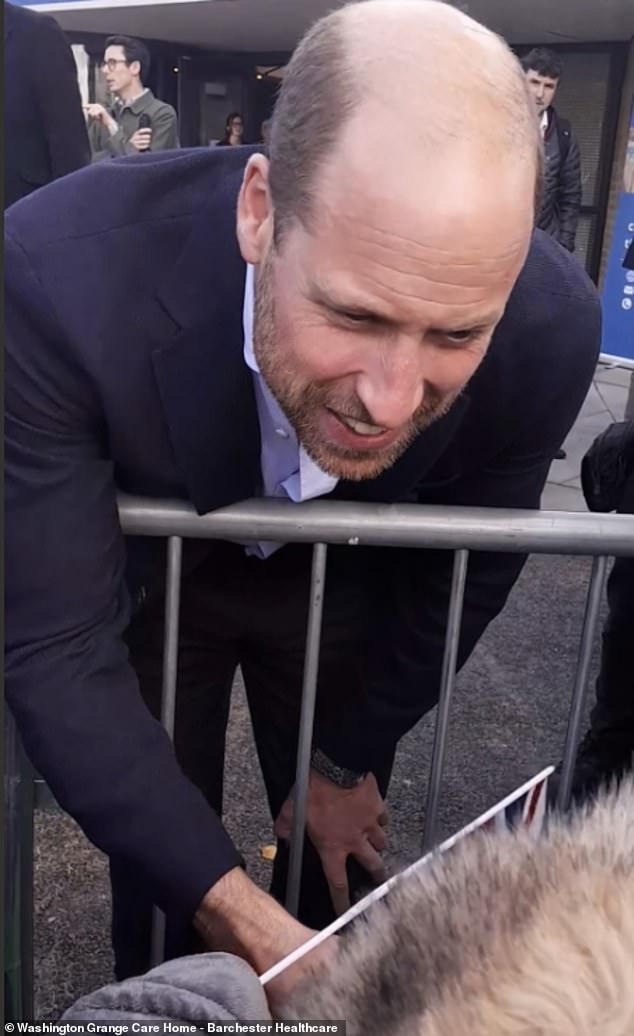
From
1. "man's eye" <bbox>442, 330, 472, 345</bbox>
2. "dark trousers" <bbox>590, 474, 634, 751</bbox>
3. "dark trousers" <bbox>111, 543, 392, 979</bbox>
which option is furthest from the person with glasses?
"man's eye" <bbox>442, 330, 472, 345</bbox>

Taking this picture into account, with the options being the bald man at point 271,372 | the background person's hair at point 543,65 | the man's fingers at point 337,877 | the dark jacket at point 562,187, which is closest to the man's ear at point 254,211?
the bald man at point 271,372

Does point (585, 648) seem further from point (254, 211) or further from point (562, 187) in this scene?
point (562, 187)

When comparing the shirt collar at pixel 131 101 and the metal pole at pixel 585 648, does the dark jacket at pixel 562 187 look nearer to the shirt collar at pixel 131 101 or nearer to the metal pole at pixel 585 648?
the shirt collar at pixel 131 101

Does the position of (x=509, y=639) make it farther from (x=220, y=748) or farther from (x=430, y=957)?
(x=430, y=957)

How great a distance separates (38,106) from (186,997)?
3408 millimetres

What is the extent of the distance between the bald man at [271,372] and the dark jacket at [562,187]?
478cm

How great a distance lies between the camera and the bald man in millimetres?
1312

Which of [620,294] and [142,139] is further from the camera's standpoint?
[142,139]

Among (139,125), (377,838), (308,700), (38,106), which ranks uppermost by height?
(38,106)

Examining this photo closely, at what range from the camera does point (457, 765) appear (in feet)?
Answer: 11.0

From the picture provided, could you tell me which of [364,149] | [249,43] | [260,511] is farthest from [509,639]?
[249,43]

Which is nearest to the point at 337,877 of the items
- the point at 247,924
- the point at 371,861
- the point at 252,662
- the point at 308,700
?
the point at 371,861

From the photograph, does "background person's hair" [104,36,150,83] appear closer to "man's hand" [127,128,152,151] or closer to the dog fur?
"man's hand" [127,128,152,151]

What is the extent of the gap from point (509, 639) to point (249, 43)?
10913mm
